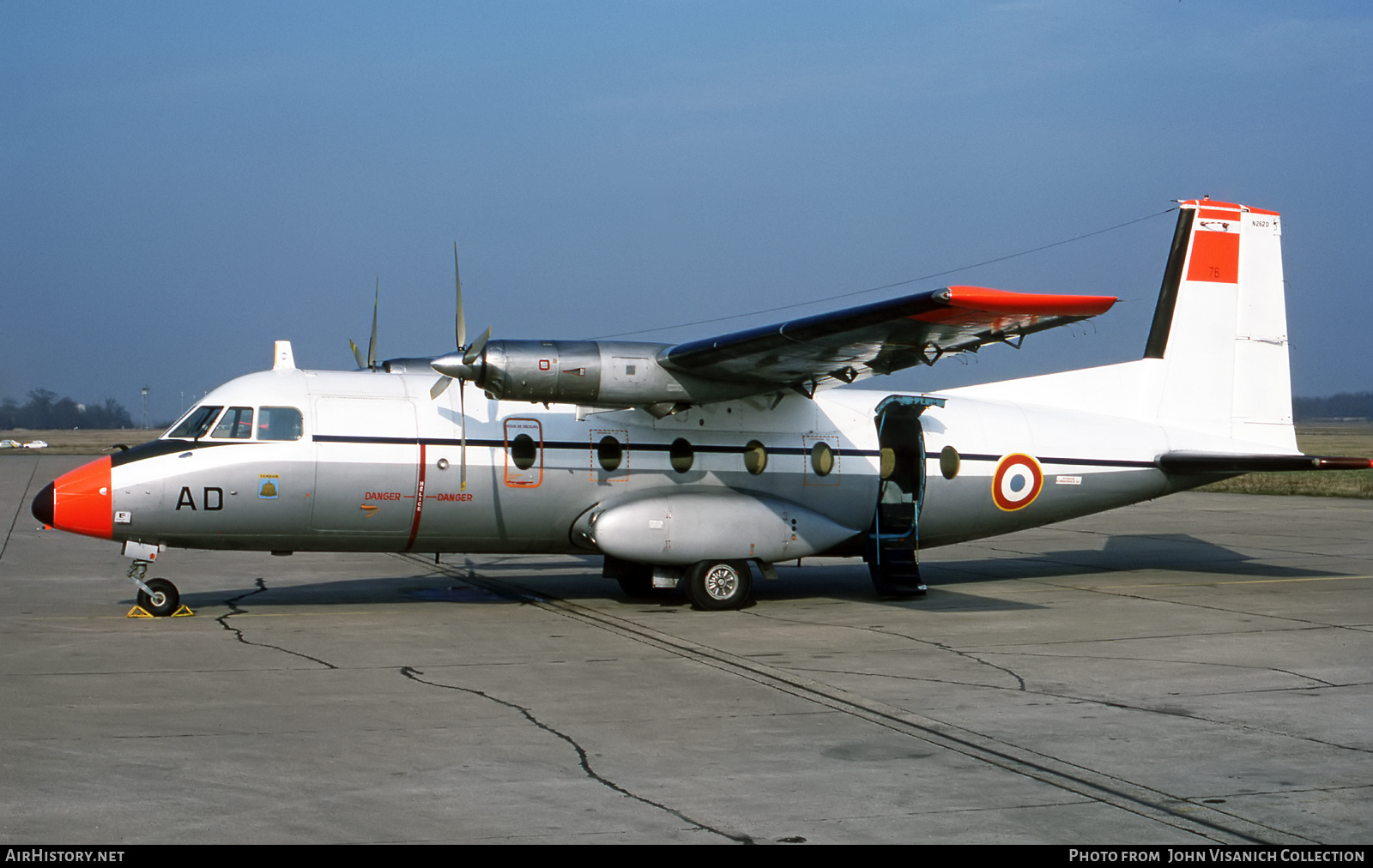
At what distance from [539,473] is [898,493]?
4710 millimetres

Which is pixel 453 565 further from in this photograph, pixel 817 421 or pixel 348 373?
Result: pixel 817 421

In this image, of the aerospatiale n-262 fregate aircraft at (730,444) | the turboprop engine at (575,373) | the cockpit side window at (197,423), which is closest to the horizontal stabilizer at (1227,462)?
the aerospatiale n-262 fregate aircraft at (730,444)

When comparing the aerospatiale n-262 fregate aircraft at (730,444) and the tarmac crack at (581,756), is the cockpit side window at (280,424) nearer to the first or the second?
the aerospatiale n-262 fregate aircraft at (730,444)

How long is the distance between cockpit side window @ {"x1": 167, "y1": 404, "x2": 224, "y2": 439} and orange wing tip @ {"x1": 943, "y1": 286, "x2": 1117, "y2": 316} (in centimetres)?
797

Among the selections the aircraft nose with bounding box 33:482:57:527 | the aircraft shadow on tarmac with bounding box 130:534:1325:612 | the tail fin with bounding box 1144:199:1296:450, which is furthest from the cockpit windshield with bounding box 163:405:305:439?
the tail fin with bounding box 1144:199:1296:450

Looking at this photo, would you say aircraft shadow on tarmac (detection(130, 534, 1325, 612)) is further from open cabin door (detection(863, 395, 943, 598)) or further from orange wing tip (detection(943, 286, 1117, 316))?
orange wing tip (detection(943, 286, 1117, 316))

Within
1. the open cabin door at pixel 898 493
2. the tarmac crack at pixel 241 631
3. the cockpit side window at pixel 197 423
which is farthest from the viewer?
the open cabin door at pixel 898 493

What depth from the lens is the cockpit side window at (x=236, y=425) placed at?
1329 centimetres

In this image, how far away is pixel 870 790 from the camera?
6719 millimetres

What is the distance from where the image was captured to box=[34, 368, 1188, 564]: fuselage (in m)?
13.1

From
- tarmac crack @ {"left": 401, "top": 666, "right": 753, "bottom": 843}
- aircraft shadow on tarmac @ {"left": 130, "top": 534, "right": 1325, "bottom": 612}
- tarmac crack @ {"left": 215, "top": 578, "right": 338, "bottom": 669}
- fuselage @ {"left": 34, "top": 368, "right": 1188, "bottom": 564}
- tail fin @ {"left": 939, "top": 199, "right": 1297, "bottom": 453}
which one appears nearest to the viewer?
tarmac crack @ {"left": 401, "top": 666, "right": 753, "bottom": 843}

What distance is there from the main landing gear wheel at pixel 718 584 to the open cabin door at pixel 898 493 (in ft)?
6.56

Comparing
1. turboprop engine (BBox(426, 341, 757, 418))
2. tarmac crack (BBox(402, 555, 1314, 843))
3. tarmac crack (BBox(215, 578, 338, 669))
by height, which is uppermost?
turboprop engine (BBox(426, 341, 757, 418))

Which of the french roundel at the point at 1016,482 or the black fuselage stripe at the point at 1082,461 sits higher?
the black fuselage stripe at the point at 1082,461
